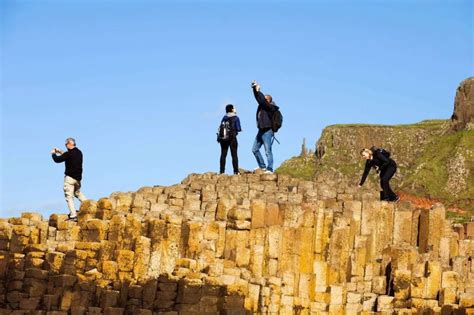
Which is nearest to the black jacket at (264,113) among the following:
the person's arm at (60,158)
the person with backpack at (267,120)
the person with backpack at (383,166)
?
the person with backpack at (267,120)

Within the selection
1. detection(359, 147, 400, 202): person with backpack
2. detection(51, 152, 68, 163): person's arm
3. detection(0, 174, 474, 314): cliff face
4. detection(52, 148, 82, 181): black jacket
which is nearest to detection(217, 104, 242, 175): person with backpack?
detection(0, 174, 474, 314): cliff face

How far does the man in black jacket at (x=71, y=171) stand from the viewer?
37875 millimetres

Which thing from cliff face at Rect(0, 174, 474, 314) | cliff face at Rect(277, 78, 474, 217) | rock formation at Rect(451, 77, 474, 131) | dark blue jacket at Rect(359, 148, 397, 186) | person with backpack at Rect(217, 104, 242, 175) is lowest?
cliff face at Rect(0, 174, 474, 314)

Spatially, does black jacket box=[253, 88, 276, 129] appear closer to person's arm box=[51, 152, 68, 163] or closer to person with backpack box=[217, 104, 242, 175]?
person with backpack box=[217, 104, 242, 175]

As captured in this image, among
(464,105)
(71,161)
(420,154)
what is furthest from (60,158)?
(420,154)

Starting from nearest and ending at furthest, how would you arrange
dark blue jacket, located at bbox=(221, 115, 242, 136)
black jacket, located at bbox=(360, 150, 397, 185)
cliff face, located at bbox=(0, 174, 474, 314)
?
cliff face, located at bbox=(0, 174, 474, 314)
black jacket, located at bbox=(360, 150, 397, 185)
dark blue jacket, located at bbox=(221, 115, 242, 136)

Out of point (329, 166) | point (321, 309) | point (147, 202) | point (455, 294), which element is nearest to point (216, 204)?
point (147, 202)

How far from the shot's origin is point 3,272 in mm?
37469

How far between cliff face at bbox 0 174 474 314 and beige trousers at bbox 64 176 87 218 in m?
0.42

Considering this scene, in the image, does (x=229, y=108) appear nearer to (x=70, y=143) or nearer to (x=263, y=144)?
(x=263, y=144)

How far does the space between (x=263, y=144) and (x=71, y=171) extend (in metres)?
7.09

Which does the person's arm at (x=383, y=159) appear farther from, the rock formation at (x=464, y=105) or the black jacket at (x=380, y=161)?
the rock formation at (x=464, y=105)

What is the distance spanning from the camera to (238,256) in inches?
1398

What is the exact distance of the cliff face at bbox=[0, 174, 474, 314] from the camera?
33.9 meters
